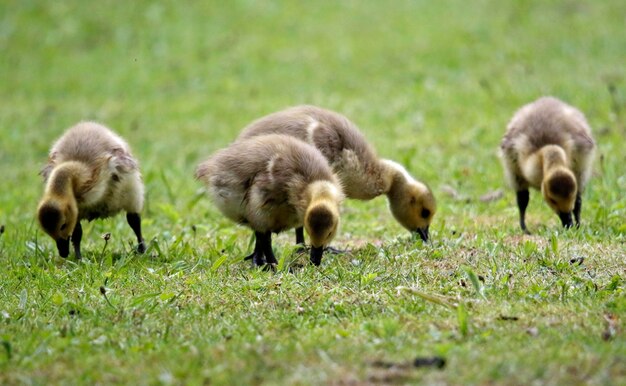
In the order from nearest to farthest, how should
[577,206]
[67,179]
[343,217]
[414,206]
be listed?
[67,179]
[414,206]
[577,206]
[343,217]

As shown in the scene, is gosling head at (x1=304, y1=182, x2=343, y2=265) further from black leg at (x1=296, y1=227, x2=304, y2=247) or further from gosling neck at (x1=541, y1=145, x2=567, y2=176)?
gosling neck at (x1=541, y1=145, x2=567, y2=176)

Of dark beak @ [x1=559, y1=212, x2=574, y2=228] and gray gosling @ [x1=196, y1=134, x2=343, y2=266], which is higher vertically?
gray gosling @ [x1=196, y1=134, x2=343, y2=266]

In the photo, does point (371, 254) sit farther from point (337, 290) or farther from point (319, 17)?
point (319, 17)

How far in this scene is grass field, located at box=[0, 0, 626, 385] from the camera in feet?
15.8

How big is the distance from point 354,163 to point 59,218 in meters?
2.43

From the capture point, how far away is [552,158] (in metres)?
8.03

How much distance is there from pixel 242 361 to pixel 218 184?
2.57 metres

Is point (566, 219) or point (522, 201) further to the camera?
point (522, 201)

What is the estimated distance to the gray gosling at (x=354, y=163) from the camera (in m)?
7.79

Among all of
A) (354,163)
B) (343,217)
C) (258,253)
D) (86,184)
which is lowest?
(343,217)

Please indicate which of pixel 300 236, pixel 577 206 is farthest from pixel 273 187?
pixel 577 206

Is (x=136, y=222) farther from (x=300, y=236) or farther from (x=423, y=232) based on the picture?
(x=423, y=232)

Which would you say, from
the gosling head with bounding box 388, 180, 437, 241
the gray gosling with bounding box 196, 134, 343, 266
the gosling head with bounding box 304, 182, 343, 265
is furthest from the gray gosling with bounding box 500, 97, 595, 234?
the gosling head with bounding box 304, 182, 343, 265

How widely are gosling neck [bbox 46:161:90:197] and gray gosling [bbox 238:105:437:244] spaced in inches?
52.2
